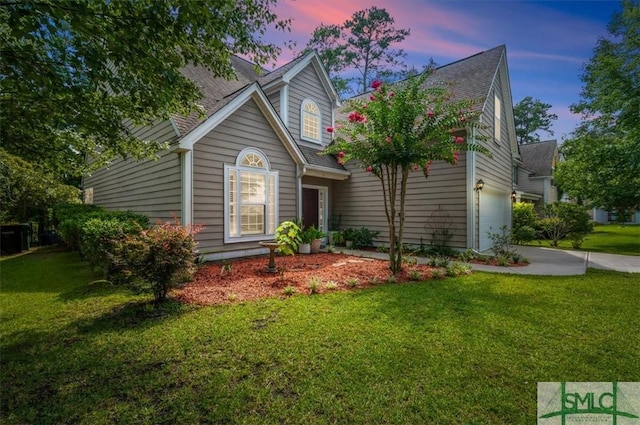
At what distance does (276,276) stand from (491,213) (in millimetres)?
8703

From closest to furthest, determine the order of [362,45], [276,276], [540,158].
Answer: [276,276], [362,45], [540,158]

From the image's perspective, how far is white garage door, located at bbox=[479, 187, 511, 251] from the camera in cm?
953

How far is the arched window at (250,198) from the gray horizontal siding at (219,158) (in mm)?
164

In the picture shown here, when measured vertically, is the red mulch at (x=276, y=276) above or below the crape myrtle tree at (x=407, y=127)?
below

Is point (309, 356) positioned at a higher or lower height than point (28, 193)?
lower

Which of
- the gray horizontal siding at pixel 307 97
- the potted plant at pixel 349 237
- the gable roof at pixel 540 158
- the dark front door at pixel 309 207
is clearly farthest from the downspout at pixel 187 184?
the gable roof at pixel 540 158

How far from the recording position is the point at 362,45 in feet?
73.5

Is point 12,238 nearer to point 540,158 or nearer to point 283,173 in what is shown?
point 283,173

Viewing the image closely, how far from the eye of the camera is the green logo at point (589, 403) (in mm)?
2148

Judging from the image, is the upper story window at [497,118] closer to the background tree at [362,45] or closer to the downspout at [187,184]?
the downspout at [187,184]

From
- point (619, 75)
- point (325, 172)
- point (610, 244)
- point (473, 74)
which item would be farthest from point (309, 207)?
point (619, 75)

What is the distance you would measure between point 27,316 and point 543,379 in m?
6.41

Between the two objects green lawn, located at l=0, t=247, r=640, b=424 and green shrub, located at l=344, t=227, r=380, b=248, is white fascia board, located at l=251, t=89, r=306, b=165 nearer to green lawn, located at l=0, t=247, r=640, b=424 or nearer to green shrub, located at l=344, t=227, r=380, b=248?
green shrub, located at l=344, t=227, r=380, b=248

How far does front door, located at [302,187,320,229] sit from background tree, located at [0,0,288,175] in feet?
21.5
